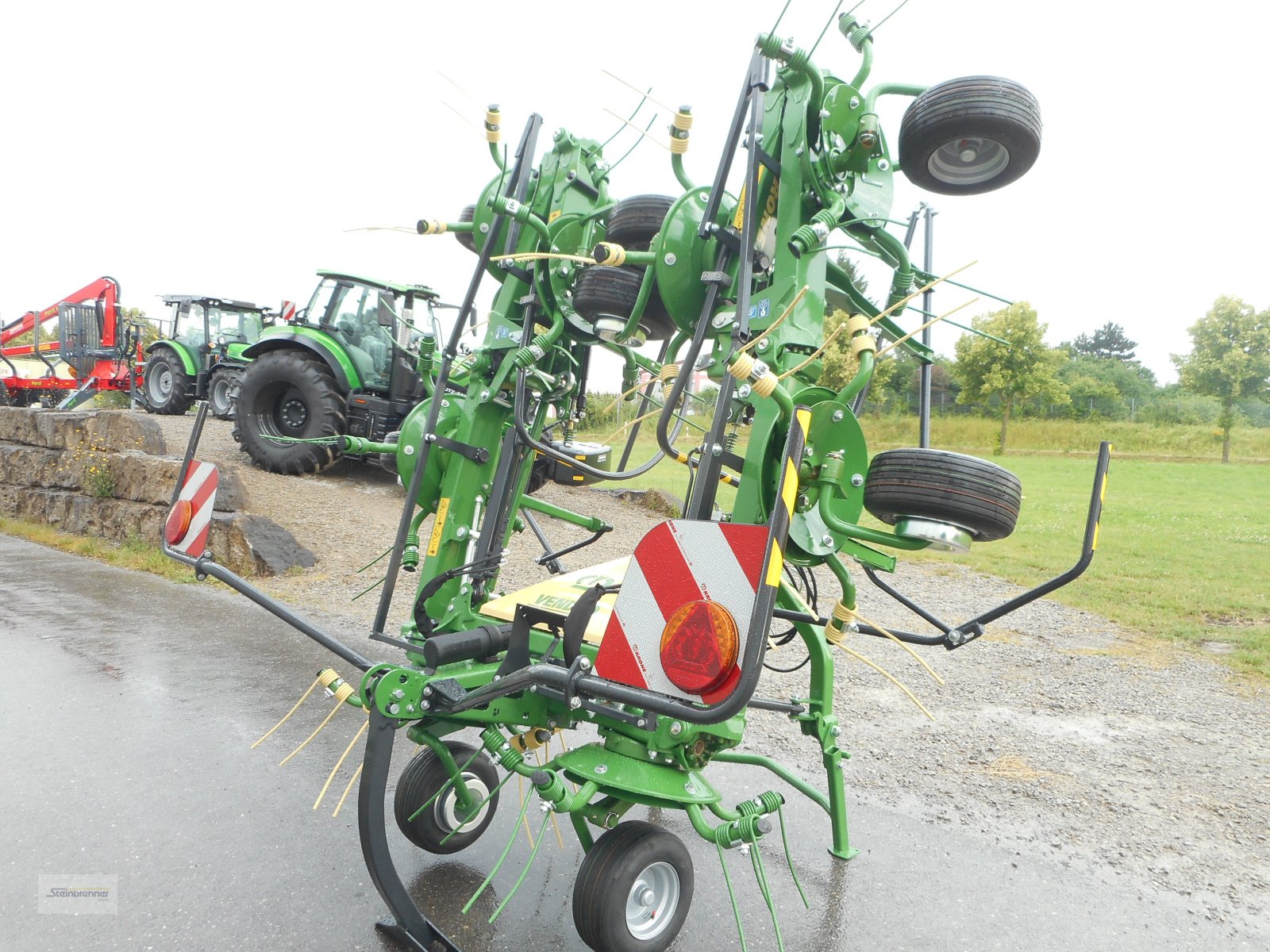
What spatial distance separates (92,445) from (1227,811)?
10.7 meters

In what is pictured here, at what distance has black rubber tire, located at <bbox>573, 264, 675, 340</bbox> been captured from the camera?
3.46 metres

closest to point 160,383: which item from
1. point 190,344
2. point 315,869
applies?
point 190,344

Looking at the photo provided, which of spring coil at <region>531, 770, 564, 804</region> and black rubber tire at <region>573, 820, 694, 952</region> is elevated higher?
spring coil at <region>531, 770, 564, 804</region>

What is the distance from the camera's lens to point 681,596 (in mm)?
2205

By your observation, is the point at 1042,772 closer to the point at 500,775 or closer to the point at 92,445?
the point at 500,775

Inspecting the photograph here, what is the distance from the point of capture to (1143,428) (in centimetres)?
3219

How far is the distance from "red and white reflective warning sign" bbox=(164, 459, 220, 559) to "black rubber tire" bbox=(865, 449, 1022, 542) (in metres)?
2.36

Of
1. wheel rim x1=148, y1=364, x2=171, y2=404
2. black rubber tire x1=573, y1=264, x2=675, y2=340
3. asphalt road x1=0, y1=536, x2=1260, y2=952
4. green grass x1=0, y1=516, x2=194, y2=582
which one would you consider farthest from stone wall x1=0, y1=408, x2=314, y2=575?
wheel rim x1=148, y1=364, x2=171, y2=404

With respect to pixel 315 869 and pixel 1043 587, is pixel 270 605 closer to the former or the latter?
pixel 315 869

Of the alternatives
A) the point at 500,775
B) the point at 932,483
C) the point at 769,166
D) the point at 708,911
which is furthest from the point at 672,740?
the point at 769,166

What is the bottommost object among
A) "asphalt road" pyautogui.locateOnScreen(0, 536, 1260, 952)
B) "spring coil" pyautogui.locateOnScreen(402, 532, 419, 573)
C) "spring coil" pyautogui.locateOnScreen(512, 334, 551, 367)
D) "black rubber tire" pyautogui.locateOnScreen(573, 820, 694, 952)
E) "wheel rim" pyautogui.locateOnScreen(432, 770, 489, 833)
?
"asphalt road" pyautogui.locateOnScreen(0, 536, 1260, 952)

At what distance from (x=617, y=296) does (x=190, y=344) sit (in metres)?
16.5

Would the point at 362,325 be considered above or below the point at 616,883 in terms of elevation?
above

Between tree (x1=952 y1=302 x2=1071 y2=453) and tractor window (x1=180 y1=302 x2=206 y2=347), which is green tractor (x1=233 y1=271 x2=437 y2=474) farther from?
tree (x1=952 y1=302 x2=1071 y2=453)
